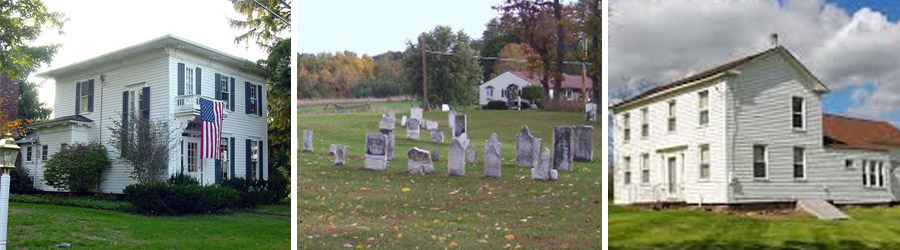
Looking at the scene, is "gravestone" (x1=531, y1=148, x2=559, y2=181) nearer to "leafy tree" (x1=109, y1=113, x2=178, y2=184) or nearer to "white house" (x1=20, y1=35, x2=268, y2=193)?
"white house" (x1=20, y1=35, x2=268, y2=193)

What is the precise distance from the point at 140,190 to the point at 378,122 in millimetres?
2650

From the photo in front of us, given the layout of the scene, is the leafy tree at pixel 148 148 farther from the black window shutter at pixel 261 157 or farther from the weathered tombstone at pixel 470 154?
the weathered tombstone at pixel 470 154

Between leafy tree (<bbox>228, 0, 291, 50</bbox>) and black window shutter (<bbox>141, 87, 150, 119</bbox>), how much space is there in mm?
1098

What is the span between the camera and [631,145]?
7426mm

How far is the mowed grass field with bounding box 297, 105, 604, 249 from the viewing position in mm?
7312

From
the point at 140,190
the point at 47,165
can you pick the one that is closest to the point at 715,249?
the point at 140,190

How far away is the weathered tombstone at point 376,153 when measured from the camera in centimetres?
791

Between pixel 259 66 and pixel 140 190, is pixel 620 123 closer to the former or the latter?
pixel 259 66

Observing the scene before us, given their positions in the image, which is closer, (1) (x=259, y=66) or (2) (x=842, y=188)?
(2) (x=842, y=188)

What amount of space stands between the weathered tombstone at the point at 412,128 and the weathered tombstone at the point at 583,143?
62.7 inches

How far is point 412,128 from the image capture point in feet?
26.0

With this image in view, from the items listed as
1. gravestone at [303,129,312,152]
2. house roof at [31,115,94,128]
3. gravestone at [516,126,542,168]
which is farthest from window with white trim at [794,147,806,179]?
house roof at [31,115,94,128]

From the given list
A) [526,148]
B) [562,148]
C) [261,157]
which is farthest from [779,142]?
[261,157]

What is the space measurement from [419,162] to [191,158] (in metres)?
2.53
